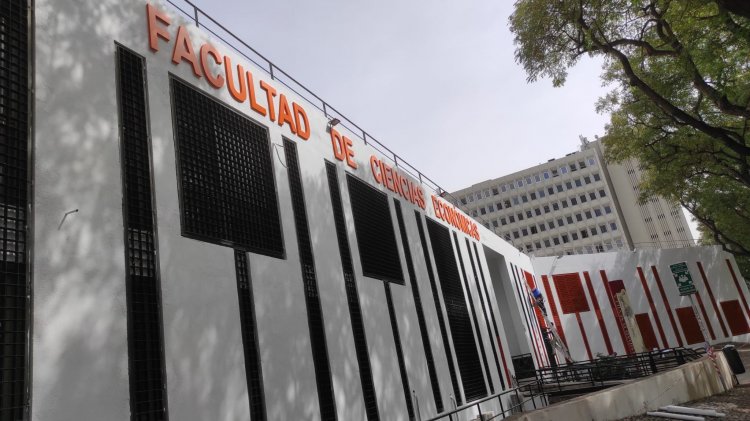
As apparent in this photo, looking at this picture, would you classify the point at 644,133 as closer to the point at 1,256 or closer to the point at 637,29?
the point at 637,29

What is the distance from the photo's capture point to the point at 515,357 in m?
27.4

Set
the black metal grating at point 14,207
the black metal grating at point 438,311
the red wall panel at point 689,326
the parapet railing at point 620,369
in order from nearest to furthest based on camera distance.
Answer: the black metal grating at point 14,207 → the black metal grating at point 438,311 → the parapet railing at point 620,369 → the red wall panel at point 689,326

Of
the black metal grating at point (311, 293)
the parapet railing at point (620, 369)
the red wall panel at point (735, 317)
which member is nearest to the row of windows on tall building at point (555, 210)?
the red wall panel at point (735, 317)

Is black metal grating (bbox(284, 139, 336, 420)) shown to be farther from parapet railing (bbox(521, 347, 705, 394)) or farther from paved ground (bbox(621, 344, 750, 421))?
parapet railing (bbox(521, 347, 705, 394))

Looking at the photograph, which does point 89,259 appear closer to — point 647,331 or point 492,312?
point 492,312

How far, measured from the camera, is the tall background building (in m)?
72.5

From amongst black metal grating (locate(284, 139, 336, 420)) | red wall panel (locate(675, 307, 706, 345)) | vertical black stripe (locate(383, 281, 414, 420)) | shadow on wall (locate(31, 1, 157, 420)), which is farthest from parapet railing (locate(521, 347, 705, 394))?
red wall panel (locate(675, 307, 706, 345))

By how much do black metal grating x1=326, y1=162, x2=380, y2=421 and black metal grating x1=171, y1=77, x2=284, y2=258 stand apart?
258 cm

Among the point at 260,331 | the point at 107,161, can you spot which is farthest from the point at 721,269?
the point at 107,161

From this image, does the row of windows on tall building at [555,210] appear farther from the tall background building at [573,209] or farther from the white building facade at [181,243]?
the white building facade at [181,243]

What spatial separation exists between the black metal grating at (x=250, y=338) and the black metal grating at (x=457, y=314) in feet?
32.9

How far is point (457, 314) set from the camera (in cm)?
1953

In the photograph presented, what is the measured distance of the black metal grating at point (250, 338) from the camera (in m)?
8.93

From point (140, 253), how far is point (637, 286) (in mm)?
37563
